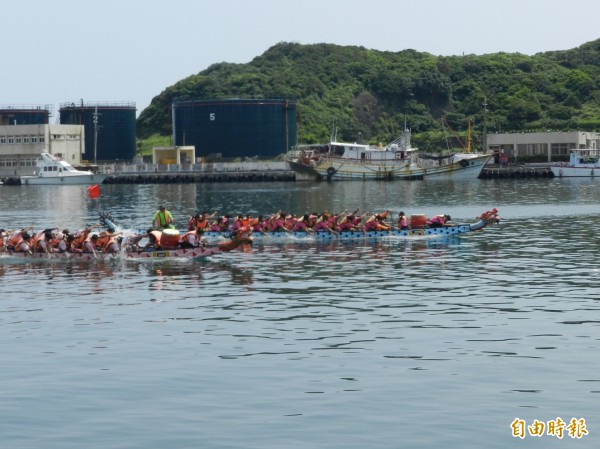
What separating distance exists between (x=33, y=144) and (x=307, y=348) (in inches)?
6420

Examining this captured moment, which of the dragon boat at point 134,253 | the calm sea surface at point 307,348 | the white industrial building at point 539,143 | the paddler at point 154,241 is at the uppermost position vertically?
the white industrial building at point 539,143

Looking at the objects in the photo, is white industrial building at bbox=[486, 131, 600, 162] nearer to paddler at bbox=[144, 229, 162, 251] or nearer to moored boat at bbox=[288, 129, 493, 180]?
moored boat at bbox=[288, 129, 493, 180]

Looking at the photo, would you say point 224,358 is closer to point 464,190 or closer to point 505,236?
point 505,236

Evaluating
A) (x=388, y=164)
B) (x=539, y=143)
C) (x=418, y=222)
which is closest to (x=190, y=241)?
(x=418, y=222)

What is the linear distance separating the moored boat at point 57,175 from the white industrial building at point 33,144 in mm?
7249

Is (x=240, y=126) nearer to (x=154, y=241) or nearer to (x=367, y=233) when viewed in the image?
(x=367, y=233)

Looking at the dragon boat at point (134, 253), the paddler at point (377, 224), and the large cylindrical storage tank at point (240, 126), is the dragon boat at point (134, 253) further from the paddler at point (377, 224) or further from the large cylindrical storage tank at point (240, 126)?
the large cylindrical storage tank at point (240, 126)

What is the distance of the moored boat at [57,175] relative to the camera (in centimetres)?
17888

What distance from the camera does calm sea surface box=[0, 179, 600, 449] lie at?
25312 mm

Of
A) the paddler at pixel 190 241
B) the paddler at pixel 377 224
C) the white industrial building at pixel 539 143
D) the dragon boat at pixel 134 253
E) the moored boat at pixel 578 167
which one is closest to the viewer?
the dragon boat at pixel 134 253

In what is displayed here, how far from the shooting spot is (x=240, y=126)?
637 feet

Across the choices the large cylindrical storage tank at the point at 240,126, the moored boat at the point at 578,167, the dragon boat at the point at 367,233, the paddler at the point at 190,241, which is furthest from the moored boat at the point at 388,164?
the paddler at the point at 190,241

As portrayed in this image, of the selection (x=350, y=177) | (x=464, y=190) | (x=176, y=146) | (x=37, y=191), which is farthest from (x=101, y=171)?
(x=464, y=190)

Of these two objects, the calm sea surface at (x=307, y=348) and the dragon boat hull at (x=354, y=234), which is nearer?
the calm sea surface at (x=307, y=348)
